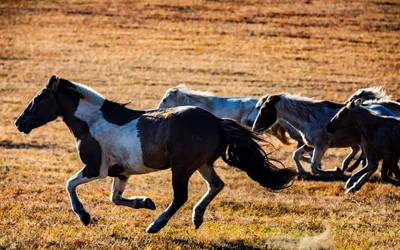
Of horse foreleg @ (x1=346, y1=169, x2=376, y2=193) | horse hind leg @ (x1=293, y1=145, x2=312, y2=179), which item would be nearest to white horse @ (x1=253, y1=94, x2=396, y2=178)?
horse hind leg @ (x1=293, y1=145, x2=312, y2=179)

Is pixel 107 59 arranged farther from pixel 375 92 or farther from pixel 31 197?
pixel 31 197

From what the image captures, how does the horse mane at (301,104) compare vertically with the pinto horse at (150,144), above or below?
below

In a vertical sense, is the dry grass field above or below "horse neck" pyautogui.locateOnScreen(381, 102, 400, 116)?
below

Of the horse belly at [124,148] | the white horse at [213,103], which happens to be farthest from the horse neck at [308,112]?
the horse belly at [124,148]

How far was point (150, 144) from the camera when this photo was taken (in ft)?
30.4

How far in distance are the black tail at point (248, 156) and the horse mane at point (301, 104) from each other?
525cm

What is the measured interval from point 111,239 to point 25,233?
1011mm

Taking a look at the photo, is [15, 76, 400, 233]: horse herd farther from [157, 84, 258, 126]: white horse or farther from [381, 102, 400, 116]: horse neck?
[157, 84, 258, 126]: white horse

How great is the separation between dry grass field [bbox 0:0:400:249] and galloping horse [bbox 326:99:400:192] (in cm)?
50

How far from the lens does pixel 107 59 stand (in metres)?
42.4

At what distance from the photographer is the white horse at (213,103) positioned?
60.2 feet

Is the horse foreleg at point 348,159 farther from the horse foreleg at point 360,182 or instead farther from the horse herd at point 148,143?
the horse herd at point 148,143

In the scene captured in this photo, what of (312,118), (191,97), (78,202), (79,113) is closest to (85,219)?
(78,202)

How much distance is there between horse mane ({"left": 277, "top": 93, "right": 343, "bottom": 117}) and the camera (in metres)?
14.7
